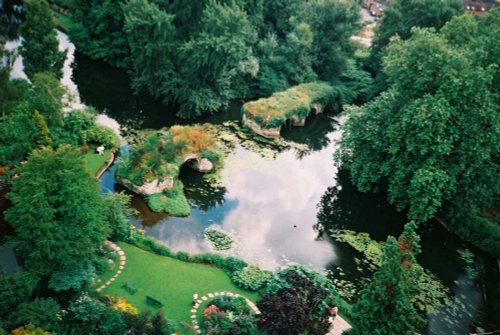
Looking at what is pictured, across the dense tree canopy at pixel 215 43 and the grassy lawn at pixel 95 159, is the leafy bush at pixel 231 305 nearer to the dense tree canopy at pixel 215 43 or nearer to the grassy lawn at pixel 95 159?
the grassy lawn at pixel 95 159

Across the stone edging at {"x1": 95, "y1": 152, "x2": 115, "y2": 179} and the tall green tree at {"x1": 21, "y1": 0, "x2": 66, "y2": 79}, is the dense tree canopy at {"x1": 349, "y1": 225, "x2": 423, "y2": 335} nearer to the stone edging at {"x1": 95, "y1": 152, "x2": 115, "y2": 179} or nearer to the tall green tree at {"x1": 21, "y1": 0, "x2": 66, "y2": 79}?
the stone edging at {"x1": 95, "y1": 152, "x2": 115, "y2": 179}

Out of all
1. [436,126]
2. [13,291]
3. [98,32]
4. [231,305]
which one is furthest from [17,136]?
[436,126]

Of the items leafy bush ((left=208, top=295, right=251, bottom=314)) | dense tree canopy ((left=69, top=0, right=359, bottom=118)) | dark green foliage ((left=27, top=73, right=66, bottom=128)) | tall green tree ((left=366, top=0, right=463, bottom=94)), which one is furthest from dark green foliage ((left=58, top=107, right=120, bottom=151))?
tall green tree ((left=366, top=0, right=463, bottom=94))

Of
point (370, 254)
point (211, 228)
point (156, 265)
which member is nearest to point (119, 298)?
point (156, 265)

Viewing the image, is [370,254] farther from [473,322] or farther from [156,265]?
[156,265]

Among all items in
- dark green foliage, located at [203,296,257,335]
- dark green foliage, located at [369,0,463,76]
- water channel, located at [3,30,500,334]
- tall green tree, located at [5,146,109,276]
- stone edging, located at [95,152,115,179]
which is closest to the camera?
tall green tree, located at [5,146,109,276]
